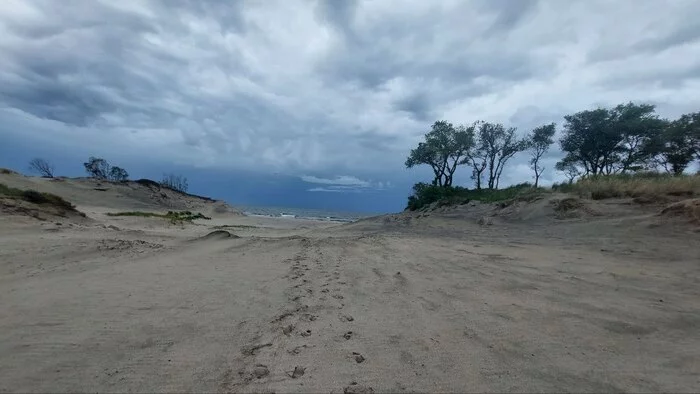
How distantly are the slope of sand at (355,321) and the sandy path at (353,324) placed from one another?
0.05ft

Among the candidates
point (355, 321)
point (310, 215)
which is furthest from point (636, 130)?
point (310, 215)

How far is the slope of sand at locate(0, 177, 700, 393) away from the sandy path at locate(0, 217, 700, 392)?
2cm

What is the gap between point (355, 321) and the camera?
368cm

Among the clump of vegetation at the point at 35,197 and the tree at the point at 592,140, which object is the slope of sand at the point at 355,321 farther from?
the tree at the point at 592,140

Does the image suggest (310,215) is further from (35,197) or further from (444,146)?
(35,197)

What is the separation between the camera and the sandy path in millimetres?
2551

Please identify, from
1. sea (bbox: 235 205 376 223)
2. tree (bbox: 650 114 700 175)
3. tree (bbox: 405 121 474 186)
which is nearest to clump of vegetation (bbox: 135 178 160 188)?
sea (bbox: 235 205 376 223)

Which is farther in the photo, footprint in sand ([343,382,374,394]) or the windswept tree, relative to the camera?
the windswept tree

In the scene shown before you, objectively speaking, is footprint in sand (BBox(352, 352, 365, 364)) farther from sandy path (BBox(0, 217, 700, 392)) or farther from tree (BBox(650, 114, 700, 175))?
tree (BBox(650, 114, 700, 175))

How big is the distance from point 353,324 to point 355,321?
0.09 metres

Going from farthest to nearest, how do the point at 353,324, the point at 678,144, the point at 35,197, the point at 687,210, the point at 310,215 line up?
the point at 310,215 < the point at 678,144 < the point at 35,197 < the point at 687,210 < the point at 353,324

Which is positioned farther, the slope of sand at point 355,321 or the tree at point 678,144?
the tree at point 678,144

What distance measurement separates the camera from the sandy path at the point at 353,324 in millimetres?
2551

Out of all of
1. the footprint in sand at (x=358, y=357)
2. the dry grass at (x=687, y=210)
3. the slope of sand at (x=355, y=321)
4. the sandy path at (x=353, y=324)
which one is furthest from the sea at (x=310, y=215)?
the footprint in sand at (x=358, y=357)
